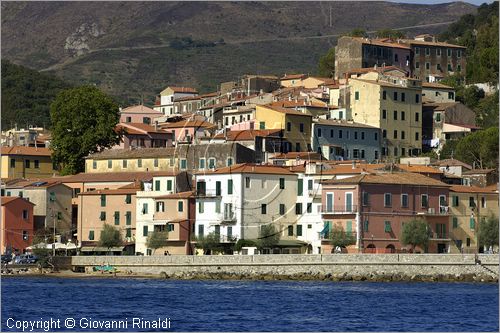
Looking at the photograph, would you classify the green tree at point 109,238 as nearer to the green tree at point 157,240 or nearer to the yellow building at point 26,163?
the green tree at point 157,240

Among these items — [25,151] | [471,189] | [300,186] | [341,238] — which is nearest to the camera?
[341,238]

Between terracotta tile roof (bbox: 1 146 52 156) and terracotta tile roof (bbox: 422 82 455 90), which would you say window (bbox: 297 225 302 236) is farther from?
terracotta tile roof (bbox: 422 82 455 90)

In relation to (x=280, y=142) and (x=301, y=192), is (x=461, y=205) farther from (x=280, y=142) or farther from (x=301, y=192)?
(x=280, y=142)

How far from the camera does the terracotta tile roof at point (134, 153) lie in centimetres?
10488

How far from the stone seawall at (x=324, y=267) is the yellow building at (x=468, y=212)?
11712 millimetres

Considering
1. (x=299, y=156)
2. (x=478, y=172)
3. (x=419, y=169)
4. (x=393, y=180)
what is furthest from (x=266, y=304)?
(x=478, y=172)

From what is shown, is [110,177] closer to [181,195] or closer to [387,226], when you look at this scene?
[181,195]

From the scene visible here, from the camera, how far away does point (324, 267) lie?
7750 centimetres

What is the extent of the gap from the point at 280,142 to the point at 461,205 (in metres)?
18.3

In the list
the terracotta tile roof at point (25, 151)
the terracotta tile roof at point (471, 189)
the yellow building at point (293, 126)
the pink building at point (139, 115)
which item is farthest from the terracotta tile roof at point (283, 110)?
the pink building at point (139, 115)

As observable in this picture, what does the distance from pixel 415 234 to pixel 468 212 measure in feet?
24.0

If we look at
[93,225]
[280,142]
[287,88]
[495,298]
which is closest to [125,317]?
[495,298]

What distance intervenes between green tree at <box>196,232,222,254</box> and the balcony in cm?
625

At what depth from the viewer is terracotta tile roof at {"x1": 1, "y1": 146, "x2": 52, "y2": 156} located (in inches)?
4547
